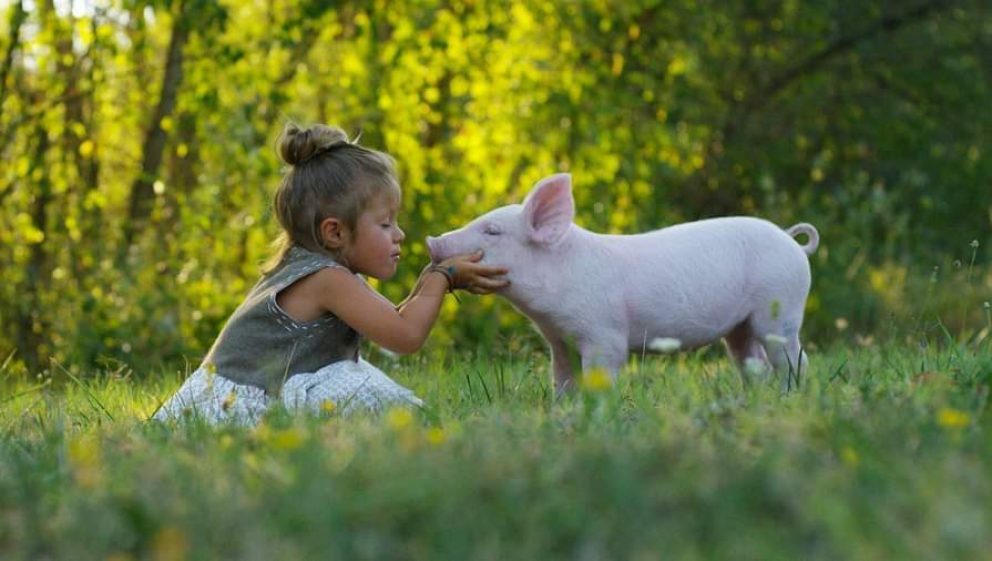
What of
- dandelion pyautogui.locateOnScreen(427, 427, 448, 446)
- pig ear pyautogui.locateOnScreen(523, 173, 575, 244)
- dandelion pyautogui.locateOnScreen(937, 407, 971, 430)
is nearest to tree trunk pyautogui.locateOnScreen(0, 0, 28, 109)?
pig ear pyautogui.locateOnScreen(523, 173, 575, 244)

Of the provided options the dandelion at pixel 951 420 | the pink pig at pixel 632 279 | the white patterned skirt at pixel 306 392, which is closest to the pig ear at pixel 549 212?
the pink pig at pixel 632 279

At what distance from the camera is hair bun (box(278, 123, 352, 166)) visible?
196 inches

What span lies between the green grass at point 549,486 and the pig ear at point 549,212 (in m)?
1.02

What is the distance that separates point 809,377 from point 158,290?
500 cm

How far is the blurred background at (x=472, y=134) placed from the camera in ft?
27.2

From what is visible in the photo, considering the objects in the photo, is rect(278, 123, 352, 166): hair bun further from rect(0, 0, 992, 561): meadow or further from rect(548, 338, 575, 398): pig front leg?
rect(548, 338, 575, 398): pig front leg

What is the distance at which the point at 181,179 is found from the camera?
9695mm

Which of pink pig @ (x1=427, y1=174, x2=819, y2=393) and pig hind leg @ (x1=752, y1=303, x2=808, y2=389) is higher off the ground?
pink pig @ (x1=427, y1=174, x2=819, y2=393)

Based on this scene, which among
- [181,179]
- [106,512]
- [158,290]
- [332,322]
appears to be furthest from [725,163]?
[106,512]

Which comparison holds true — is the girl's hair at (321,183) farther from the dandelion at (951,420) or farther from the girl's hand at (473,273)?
the dandelion at (951,420)

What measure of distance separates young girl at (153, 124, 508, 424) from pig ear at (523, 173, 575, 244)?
0.21 meters

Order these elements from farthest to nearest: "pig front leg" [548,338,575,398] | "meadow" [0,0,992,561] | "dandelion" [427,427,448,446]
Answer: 1. "pig front leg" [548,338,575,398]
2. "dandelion" [427,427,448,446]
3. "meadow" [0,0,992,561]

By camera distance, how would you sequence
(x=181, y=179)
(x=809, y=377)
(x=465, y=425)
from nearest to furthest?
1. (x=465, y=425)
2. (x=809, y=377)
3. (x=181, y=179)

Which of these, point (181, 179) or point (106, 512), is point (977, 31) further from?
point (106, 512)
